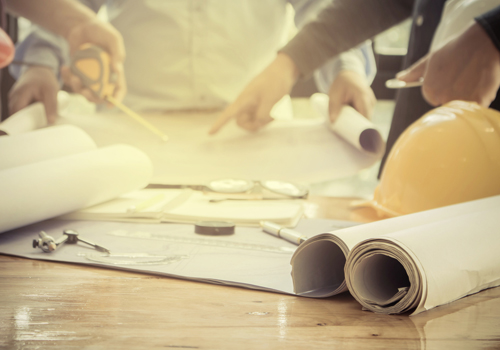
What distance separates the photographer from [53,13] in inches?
46.0

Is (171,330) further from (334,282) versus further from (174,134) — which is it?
(174,134)

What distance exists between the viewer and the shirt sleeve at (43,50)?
1199 millimetres

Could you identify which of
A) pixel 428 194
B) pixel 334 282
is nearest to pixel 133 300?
pixel 334 282

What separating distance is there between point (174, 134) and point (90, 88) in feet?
0.83

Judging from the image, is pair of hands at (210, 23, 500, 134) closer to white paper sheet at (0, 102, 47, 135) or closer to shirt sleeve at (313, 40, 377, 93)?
shirt sleeve at (313, 40, 377, 93)

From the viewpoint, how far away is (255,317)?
0.33 m

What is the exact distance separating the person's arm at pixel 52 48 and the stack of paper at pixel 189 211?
0.59 m

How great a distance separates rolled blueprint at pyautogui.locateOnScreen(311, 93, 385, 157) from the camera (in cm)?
104

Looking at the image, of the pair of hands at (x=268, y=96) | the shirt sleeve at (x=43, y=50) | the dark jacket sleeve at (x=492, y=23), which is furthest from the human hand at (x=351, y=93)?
the shirt sleeve at (x=43, y=50)

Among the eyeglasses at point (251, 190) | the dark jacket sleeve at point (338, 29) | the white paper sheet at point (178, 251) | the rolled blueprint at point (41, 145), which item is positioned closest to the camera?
the white paper sheet at point (178, 251)

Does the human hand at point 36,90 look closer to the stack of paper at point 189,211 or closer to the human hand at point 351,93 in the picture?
the stack of paper at point 189,211

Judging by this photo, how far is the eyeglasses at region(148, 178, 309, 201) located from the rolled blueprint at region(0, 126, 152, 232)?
124 millimetres

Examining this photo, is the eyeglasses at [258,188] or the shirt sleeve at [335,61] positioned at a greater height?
the shirt sleeve at [335,61]

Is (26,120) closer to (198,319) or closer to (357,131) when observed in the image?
(357,131)
